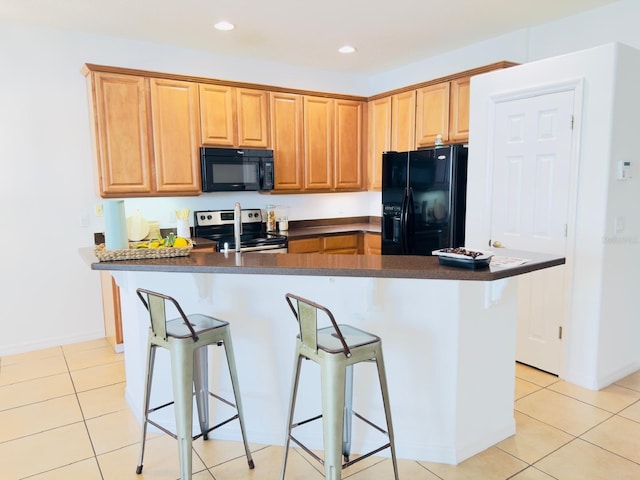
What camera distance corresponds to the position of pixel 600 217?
2973mm

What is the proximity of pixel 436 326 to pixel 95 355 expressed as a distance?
2986 mm

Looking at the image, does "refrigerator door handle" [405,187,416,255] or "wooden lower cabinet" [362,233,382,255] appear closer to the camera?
"refrigerator door handle" [405,187,416,255]

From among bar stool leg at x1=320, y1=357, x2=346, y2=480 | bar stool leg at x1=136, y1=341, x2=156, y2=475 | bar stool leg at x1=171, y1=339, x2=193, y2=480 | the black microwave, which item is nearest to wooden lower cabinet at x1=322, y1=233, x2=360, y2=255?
the black microwave

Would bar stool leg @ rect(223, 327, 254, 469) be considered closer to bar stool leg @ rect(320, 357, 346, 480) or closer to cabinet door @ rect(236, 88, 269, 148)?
bar stool leg @ rect(320, 357, 346, 480)

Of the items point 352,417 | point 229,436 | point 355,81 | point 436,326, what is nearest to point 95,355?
point 229,436

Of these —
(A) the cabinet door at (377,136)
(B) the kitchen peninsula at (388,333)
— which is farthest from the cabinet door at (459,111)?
(B) the kitchen peninsula at (388,333)

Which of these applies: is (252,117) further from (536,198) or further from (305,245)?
(536,198)

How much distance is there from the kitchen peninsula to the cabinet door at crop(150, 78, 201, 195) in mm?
1766

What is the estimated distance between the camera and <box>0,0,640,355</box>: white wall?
145 inches

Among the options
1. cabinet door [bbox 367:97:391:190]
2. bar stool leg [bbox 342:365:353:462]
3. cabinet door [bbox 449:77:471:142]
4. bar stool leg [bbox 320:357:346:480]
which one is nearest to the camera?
bar stool leg [bbox 320:357:346:480]

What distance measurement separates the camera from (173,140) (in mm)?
4082

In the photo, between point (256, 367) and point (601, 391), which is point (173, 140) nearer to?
point (256, 367)

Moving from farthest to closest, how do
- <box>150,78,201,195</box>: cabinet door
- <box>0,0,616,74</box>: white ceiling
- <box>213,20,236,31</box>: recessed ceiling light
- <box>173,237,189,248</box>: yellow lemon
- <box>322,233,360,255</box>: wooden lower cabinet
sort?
<box>322,233,360,255</box>: wooden lower cabinet
<box>150,78,201,195</box>: cabinet door
<box>213,20,236,31</box>: recessed ceiling light
<box>0,0,616,74</box>: white ceiling
<box>173,237,189,248</box>: yellow lemon

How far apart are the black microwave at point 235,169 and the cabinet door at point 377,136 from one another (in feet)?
4.42
